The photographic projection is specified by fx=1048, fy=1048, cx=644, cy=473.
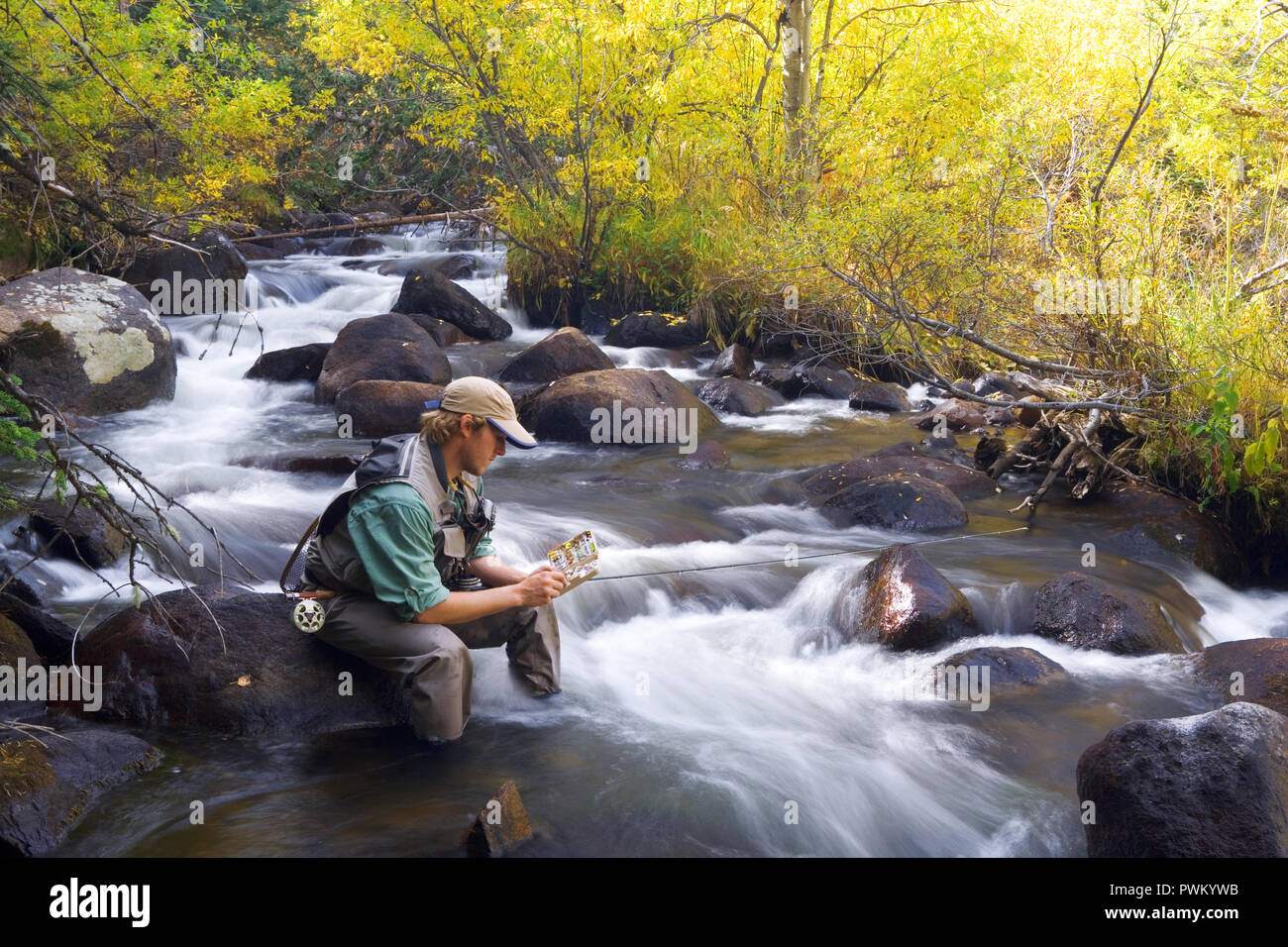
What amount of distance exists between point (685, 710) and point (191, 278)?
34.2 ft

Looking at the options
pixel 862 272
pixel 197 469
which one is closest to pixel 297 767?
pixel 197 469

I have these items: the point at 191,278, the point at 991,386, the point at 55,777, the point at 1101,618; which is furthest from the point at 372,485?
the point at 191,278

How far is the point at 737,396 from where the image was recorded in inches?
444

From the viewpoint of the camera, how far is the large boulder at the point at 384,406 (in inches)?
374

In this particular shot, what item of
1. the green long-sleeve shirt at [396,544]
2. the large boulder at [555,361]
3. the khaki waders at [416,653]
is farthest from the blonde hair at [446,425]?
the large boulder at [555,361]

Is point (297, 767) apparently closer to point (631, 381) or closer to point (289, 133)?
point (631, 381)

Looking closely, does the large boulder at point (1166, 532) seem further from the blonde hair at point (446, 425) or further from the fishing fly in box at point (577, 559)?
the blonde hair at point (446, 425)

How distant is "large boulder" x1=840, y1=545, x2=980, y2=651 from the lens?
578 cm

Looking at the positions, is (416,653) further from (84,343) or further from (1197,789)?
(84,343)

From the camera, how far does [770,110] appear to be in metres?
13.7

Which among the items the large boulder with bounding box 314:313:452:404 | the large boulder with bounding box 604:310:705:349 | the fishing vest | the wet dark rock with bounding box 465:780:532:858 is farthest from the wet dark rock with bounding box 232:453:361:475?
the large boulder with bounding box 604:310:705:349

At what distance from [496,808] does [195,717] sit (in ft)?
5.08

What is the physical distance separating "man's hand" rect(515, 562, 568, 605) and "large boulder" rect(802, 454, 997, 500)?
15.0 feet

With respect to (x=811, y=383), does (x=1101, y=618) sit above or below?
below
